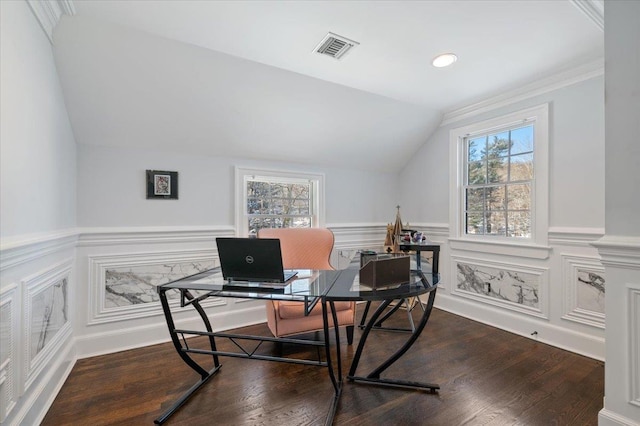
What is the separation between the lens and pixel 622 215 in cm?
153

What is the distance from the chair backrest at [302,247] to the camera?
9.73ft

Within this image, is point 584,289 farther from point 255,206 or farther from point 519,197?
point 255,206

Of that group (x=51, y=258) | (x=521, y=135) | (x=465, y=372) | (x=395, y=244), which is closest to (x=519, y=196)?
(x=521, y=135)

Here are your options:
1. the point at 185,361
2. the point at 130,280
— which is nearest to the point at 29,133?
the point at 130,280

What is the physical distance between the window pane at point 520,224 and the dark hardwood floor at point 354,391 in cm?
106

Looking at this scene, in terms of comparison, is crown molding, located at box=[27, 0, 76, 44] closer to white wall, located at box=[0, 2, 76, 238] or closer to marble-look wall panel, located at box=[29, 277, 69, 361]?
white wall, located at box=[0, 2, 76, 238]

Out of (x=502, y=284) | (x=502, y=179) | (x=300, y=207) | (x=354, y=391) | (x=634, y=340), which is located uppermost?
(x=502, y=179)

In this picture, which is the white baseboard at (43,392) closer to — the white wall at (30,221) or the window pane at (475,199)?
the white wall at (30,221)

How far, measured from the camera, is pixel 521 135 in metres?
3.08

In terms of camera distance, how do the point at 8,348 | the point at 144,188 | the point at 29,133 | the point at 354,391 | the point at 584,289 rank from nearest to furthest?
the point at 8,348 → the point at 29,133 → the point at 354,391 → the point at 584,289 → the point at 144,188

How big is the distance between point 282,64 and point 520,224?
110 inches

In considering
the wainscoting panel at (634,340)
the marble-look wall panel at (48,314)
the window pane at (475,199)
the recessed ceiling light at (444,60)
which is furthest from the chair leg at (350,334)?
the recessed ceiling light at (444,60)

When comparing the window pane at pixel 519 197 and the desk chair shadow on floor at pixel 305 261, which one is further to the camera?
the window pane at pixel 519 197

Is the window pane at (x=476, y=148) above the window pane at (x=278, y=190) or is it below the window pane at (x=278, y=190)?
above
